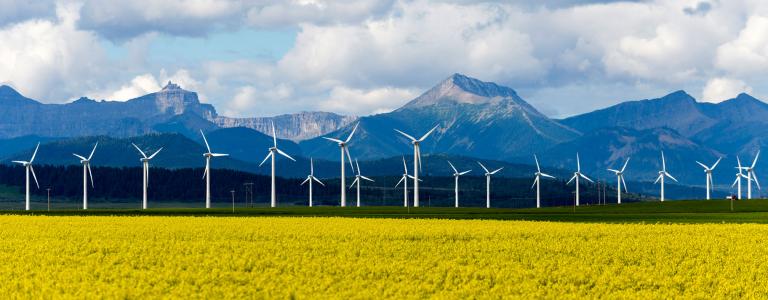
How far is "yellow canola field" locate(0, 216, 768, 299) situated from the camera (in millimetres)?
45500

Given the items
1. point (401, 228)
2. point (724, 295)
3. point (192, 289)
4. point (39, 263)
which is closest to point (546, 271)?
point (724, 295)

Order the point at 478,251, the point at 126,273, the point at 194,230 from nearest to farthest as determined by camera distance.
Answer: the point at 126,273
the point at 478,251
the point at 194,230

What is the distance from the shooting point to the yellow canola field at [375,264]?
4550 cm

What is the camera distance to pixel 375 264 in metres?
55.8

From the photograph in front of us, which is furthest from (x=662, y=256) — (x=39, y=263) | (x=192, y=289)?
(x=39, y=263)

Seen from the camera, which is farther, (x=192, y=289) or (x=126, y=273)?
(x=126, y=273)

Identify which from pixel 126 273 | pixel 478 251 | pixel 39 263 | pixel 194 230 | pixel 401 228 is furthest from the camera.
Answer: pixel 401 228

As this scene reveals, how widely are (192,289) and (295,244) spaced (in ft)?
83.0

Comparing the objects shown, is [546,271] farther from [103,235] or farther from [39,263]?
[103,235]

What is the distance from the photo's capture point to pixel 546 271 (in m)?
53.6

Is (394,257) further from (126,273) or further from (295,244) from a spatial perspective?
(126,273)

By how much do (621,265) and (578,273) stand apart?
6.35 metres

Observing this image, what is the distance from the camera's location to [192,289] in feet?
147

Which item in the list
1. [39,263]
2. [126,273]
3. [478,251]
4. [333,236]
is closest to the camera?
[126,273]
